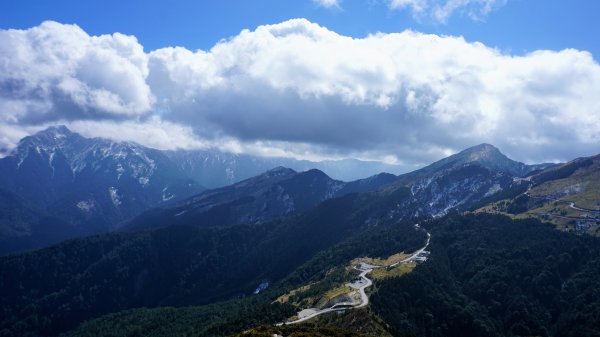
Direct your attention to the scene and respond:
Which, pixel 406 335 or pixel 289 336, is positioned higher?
pixel 289 336

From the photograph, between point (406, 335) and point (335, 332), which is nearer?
point (335, 332)

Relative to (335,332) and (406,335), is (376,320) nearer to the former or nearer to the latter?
(406,335)

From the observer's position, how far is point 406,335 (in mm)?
191750

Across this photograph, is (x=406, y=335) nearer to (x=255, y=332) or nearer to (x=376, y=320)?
(x=376, y=320)

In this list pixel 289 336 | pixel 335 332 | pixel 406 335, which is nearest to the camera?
pixel 289 336

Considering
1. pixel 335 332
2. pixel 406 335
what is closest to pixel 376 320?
pixel 406 335

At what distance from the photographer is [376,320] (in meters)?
196

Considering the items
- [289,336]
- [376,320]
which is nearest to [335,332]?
[289,336]

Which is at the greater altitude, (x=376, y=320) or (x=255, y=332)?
(x=255, y=332)

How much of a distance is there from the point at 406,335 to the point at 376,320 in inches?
517

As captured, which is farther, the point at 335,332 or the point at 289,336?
the point at 335,332

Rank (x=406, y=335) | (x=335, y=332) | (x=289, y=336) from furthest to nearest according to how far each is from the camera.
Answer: (x=406, y=335)
(x=335, y=332)
(x=289, y=336)

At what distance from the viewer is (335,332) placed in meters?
149

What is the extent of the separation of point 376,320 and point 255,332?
73.0 meters
